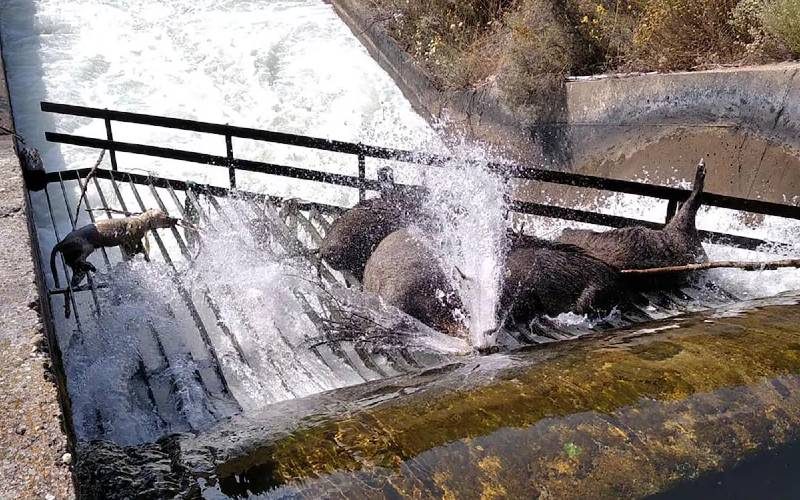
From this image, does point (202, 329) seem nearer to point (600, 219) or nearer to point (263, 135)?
point (263, 135)

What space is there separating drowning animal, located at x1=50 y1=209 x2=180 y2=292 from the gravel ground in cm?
88

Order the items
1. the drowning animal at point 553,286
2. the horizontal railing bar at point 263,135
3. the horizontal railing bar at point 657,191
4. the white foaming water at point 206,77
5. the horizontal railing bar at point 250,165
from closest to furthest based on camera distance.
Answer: the drowning animal at point 553,286
the horizontal railing bar at point 657,191
the horizontal railing bar at point 263,135
the horizontal railing bar at point 250,165
the white foaming water at point 206,77

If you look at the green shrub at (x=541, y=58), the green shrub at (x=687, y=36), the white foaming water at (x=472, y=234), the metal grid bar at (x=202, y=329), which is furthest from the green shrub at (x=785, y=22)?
the metal grid bar at (x=202, y=329)

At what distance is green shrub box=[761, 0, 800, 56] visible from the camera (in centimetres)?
847

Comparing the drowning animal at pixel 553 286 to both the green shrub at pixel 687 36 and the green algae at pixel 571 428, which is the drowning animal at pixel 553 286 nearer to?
the green algae at pixel 571 428

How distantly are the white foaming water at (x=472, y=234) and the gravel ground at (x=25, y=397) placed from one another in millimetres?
2566

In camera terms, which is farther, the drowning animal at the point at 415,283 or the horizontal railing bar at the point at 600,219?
the horizontal railing bar at the point at 600,219

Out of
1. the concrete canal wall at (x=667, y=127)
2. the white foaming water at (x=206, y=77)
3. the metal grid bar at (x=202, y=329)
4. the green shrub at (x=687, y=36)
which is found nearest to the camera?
the metal grid bar at (x=202, y=329)

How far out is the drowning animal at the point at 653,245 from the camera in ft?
20.1

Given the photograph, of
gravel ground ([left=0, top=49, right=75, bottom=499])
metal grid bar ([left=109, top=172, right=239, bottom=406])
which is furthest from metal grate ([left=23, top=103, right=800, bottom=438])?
gravel ground ([left=0, top=49, right=75, bottom=499])

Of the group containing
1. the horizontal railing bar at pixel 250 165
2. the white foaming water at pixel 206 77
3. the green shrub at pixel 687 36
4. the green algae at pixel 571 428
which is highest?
the green shrub at pixel 687 36

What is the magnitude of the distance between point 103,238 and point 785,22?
760 cm

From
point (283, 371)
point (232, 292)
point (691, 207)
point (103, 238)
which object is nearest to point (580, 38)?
point (691, 207)

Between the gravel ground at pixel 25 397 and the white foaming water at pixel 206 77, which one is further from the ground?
the gravel ground at pixel 25 397
